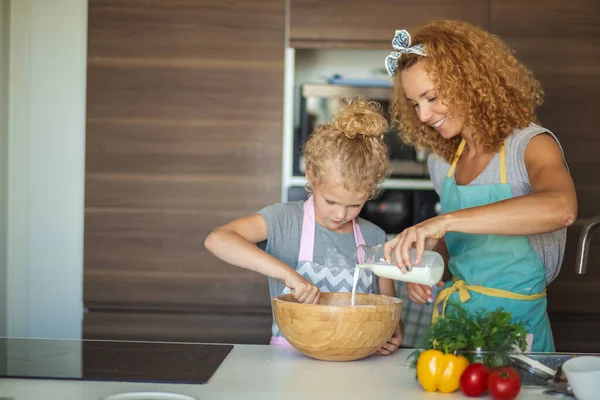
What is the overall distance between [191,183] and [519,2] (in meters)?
1.46

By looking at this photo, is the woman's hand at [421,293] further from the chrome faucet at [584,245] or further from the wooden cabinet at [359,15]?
the wooden cabinet at [359,15]

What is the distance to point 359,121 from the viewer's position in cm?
182

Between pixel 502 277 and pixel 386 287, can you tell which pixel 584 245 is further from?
pixel 386 287

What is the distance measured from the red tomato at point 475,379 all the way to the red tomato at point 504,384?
21mm

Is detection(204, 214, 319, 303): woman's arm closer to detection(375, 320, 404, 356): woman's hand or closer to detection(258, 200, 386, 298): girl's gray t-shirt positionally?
detection(258, 200, 386, 298): girl's gray t-shirt

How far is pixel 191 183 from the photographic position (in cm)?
296

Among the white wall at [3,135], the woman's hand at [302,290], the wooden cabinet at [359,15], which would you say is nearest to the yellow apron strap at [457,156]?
the woman's hand at [302,290]

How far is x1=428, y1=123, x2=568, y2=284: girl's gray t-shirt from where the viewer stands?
5.90ft

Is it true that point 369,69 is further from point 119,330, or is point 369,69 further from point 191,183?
point 119,330

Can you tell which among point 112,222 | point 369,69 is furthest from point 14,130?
point 369,69

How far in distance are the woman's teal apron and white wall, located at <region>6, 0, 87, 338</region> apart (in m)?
1.74

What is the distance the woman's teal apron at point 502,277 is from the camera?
1816 millimetres

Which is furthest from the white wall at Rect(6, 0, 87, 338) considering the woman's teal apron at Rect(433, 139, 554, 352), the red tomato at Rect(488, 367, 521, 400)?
the red tomato at Rect(488, 367, 521, 400)

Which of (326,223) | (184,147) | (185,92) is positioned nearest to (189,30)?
(185,92)
